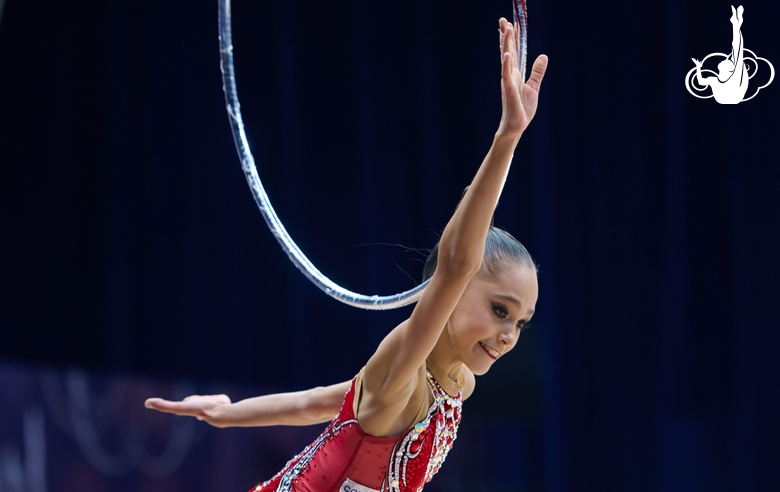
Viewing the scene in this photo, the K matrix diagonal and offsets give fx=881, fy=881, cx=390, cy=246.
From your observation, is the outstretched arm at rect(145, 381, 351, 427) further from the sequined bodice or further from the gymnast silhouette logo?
the gymnast silhouette logo

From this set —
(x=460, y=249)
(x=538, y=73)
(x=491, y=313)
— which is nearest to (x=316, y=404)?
(x=491, y=313)

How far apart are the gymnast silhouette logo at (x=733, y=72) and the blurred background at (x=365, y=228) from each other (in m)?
0.03

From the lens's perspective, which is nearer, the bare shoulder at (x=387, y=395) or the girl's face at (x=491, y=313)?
the bare shoulder at (x=387, y=395)

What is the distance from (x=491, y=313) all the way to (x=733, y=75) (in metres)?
1.37

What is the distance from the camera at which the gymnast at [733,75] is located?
2.42m

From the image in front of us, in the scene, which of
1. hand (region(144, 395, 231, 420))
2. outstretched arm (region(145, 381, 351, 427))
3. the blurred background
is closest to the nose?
outstretched arm (region(145, 381, 351, 427))

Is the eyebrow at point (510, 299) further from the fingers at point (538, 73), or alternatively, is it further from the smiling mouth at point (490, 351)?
the fingers at point (538, 73)

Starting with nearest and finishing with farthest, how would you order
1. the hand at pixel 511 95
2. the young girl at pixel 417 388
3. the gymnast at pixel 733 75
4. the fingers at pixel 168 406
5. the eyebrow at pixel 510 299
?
the hand at pixel 511 95 → the young girl at pixel 417 388 → the eyebrow at pixel 510 299 → the fingers at pixel 168 406 → the gymnast at pixel 733 75

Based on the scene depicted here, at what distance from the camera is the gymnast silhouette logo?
242cm

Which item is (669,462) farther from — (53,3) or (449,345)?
(53,3)

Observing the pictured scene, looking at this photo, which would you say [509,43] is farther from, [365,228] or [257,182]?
[365,228]

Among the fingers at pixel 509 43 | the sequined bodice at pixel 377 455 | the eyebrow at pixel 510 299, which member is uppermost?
the fingers at pixel 509 43

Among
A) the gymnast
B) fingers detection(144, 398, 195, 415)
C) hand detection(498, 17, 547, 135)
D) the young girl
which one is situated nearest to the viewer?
hand detection(498, 17, 547, 135)

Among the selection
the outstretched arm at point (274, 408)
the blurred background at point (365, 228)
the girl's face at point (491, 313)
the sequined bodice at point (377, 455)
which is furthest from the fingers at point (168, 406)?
the blurred background at point (365, 228)
